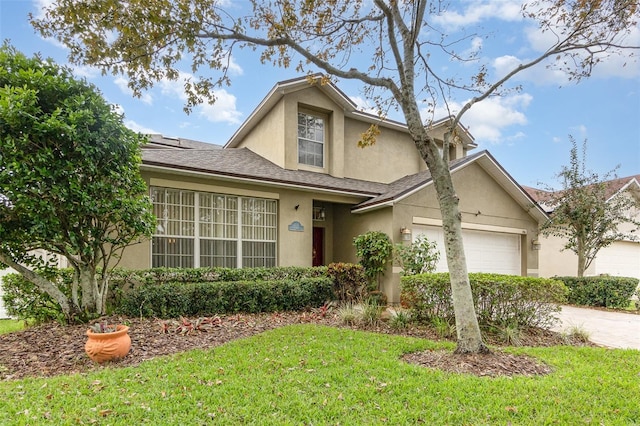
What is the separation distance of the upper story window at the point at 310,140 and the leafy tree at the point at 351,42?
20.2 feet

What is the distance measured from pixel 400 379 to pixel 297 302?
5.61 meters

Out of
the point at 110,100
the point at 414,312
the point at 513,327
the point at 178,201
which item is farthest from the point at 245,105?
the point at 513,327

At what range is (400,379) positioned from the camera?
15.2 ft

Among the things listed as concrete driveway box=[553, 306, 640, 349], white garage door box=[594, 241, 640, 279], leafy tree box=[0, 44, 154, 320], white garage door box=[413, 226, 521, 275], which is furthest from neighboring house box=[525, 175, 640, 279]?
leafy tree box=[0, 44, 154, 320]

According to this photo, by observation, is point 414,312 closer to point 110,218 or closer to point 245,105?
point 110,218

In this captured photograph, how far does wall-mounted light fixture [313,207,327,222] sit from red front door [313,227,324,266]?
420 millimetres

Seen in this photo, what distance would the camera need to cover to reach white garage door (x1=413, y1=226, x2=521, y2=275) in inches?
510

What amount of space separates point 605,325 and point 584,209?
21.2ft

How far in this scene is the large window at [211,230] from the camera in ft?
34.1

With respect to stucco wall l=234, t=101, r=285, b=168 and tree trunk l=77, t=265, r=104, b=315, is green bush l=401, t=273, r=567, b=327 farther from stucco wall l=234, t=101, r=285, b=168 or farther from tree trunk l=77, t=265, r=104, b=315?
stucco wall l=234, t=101, r=285, b=168

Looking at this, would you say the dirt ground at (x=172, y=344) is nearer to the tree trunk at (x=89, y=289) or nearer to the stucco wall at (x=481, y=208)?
the tree trunk at (x=89, y=289)

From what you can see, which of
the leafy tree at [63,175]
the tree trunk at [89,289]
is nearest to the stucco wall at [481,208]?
the leafy tree at [63,175]

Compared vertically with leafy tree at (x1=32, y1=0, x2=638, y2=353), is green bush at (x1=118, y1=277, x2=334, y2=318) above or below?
below

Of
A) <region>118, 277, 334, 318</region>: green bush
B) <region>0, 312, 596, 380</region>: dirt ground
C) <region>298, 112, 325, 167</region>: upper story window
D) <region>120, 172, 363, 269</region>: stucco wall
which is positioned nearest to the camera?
<region>0, 312, 596, 380</region>: dirt ground
